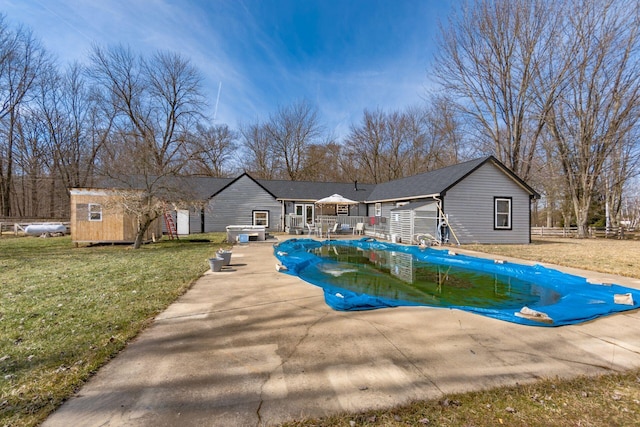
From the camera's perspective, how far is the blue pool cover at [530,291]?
402 cm

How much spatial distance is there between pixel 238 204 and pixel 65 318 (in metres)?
→ 17.6

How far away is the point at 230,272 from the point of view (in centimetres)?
714

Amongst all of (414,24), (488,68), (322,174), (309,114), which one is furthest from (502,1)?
(322,174)

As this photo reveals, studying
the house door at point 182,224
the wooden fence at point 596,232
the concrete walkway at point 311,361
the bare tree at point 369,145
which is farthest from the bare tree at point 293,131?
the concrete walkway at point 311,361

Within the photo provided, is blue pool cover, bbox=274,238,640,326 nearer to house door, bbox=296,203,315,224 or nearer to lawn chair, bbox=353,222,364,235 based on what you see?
lawn chair, bbox=353,222,364,235

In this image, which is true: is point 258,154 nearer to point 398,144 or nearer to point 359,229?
point 398,144

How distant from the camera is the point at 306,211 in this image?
22.3 m

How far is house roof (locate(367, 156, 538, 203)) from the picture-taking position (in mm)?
14570

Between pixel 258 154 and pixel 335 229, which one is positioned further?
pixel 258 154

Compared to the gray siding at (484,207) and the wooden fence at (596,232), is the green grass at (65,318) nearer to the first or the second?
the gray siding at (484,207)

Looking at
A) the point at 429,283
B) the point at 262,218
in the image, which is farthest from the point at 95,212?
the point at 429,283

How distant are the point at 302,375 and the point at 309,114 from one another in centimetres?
3292

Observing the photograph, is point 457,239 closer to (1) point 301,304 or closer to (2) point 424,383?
(1) point 301,304

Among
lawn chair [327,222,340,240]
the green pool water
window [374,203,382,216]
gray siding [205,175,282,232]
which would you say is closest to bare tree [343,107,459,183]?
window [374,203,382,216]
